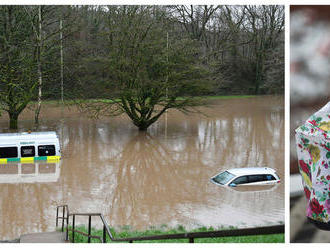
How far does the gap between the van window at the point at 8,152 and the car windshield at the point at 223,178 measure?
458 cm

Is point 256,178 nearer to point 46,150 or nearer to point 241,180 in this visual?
point 241,180

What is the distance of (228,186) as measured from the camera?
355 inches

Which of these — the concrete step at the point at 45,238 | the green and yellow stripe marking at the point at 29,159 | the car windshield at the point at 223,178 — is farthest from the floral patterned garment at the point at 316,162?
the green and yellow stripe marking at the point at 29,159

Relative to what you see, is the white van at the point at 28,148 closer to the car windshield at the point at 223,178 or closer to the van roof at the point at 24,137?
the van roof at the point at 24,137

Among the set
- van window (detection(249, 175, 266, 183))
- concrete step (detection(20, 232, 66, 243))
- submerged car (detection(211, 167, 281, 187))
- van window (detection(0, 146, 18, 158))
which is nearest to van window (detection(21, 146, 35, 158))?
van window (detection(0, 146, 18, 158))

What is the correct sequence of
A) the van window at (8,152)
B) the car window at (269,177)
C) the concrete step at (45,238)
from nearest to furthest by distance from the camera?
the concrete step at (45,238), the car window at (269,177), the van window at (8,152)

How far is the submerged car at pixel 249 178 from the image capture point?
8930 millimetres

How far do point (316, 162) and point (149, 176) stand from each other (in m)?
9.01

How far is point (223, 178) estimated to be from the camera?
9.35m

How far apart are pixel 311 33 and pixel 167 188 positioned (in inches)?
315

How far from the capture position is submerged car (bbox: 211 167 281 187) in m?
8.93

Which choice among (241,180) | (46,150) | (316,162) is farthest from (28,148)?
(316,162)

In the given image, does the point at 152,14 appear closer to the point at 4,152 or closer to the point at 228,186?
the point at 4,152

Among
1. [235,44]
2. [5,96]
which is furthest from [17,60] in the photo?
[235,44]
